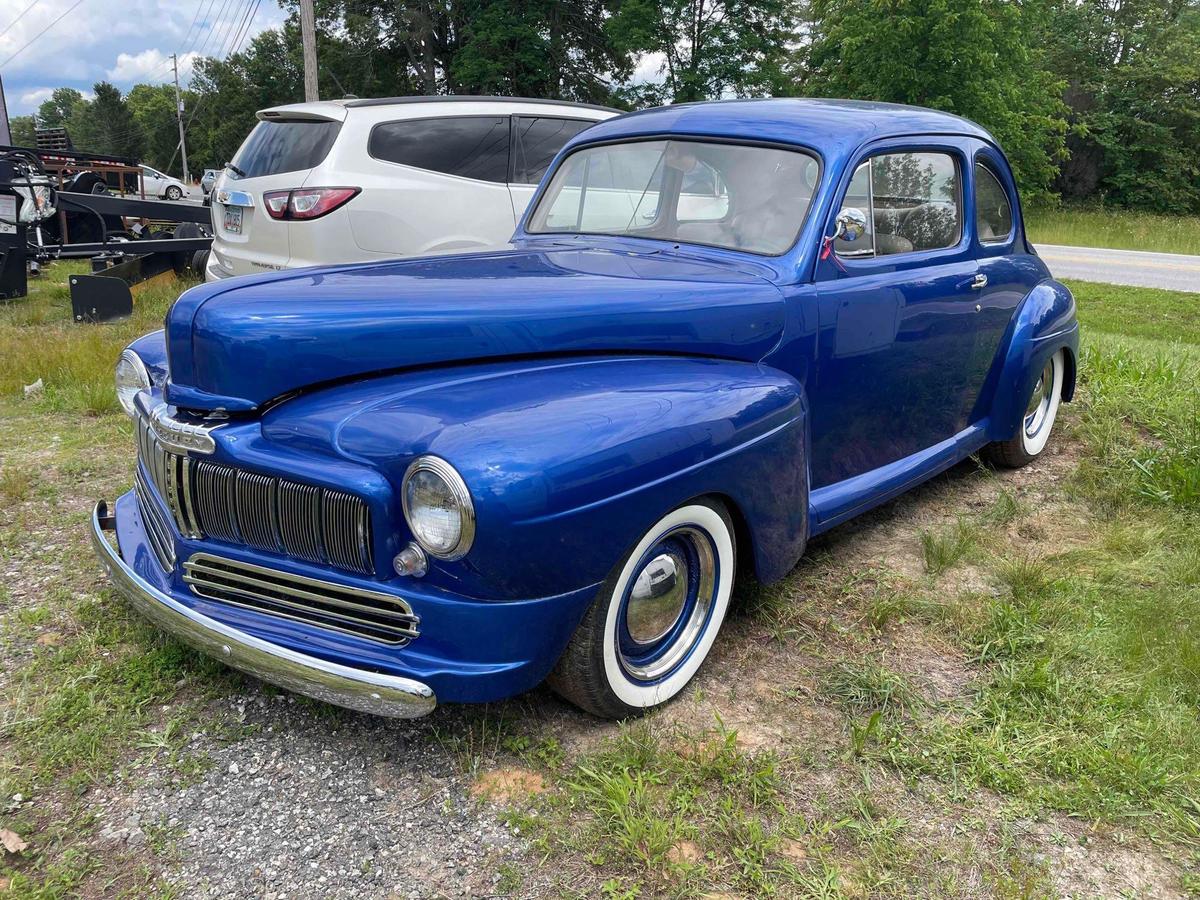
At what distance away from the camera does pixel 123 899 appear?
6.21ft

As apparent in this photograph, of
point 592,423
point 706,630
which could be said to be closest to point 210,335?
point 592,423

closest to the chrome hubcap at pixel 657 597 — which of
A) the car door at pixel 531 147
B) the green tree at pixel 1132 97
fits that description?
the car door at pixel 531 147

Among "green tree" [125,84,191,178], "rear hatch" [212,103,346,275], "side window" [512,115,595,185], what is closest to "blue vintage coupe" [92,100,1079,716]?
"side window" [512,115,595,185]

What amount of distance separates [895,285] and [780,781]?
1.91 m

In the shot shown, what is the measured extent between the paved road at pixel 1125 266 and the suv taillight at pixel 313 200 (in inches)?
436

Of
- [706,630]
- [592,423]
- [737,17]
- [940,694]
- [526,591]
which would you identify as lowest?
[940,694]

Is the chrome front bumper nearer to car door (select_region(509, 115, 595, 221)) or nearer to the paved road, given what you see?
car door (select_region(509, 115, 595, 221))

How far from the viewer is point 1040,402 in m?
4.65

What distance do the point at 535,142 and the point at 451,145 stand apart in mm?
718

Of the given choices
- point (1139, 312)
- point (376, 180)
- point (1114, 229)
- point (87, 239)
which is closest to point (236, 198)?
point (376, 180)

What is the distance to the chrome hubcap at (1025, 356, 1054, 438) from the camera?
4547 mm

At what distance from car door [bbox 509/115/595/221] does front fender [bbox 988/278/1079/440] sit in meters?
3.64

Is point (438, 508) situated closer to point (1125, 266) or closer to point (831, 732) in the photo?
point (831, 732)

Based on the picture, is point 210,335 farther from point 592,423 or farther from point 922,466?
point 922,466
